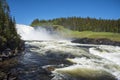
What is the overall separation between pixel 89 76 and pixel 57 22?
453ft

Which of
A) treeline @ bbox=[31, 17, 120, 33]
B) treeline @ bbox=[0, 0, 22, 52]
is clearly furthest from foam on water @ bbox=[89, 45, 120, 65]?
treeline @ bbox=[31, 17, 120, 33]

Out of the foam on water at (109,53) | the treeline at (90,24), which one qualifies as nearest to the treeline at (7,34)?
the foam on water at (109,53)

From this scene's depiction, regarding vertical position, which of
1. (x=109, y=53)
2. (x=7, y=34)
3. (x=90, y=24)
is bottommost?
(x=109, y=53)

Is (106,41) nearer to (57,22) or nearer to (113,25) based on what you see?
(113,25)

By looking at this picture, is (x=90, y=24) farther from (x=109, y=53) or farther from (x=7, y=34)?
(x=7, y=34)

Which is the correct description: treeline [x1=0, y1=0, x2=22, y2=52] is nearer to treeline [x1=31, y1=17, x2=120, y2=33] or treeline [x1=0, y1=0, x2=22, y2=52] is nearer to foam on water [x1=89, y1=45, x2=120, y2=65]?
foam on water [x1=89, y1=45, x2=120, y2=65]

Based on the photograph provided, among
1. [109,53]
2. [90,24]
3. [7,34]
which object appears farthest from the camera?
[90,24]

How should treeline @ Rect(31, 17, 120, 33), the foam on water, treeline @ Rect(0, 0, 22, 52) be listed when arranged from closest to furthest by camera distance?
treeline @ Rect(0, 0, 22, 52), the foam on water, treeline @ Rect(31, 17, 120, 33)

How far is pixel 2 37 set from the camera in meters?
36.8

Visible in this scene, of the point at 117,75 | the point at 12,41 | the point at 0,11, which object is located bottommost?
the point at 117,75

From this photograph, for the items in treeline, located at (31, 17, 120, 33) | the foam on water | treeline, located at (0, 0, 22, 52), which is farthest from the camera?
treeline, located at (31, 17, 120, 33)

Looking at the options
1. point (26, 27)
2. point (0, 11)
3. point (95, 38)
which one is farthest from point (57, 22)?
point (0, 11)

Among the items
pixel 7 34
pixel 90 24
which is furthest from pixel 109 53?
pixel 90 24

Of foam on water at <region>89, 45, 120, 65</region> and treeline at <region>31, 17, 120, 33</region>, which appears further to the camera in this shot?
treeline at <region>31, 17, 120, 33</region>
